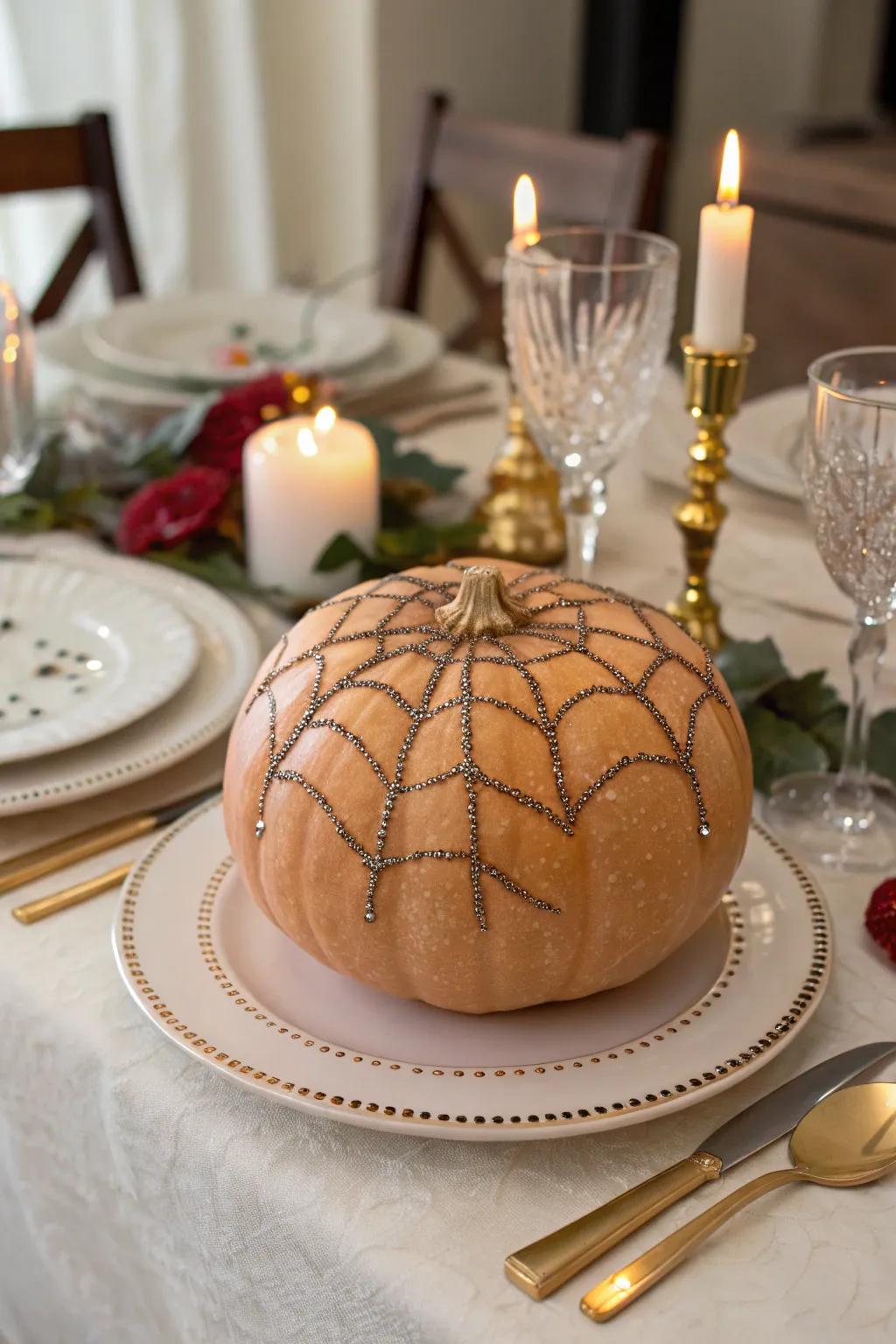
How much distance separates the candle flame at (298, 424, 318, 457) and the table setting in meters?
0.18

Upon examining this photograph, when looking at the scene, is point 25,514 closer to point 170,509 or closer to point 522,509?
point 170,509

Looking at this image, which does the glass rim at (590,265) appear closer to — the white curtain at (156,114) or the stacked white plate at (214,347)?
→ the stacked white plate at (214,347)

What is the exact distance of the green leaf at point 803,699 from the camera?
77 cm

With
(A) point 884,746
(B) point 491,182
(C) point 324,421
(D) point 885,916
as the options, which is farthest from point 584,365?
(B) point 491,182

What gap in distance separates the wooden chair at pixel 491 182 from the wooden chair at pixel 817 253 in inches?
41.7

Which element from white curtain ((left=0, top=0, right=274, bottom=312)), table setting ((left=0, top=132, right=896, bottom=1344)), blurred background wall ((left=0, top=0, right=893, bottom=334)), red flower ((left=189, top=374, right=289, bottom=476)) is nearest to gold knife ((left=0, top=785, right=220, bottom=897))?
table setting ((left=0, top=132, right=896, bottom=1344))

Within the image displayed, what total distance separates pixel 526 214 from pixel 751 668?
0.99 ft

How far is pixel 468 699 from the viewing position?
518mm

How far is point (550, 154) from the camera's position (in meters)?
1.65

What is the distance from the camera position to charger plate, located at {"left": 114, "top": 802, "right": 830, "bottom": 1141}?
19.3 inches

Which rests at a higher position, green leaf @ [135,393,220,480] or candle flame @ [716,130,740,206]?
candle flame @ [716,130,740,206]

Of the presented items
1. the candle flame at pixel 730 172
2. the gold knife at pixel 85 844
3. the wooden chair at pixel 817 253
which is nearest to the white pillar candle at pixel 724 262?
the candle flame at pixel 730 172

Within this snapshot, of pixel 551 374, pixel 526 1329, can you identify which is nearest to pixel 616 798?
pixel 526 1329

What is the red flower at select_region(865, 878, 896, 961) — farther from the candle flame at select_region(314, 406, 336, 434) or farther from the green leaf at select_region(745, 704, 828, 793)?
the candle flame at select_region(314, 406, 336, 434)
